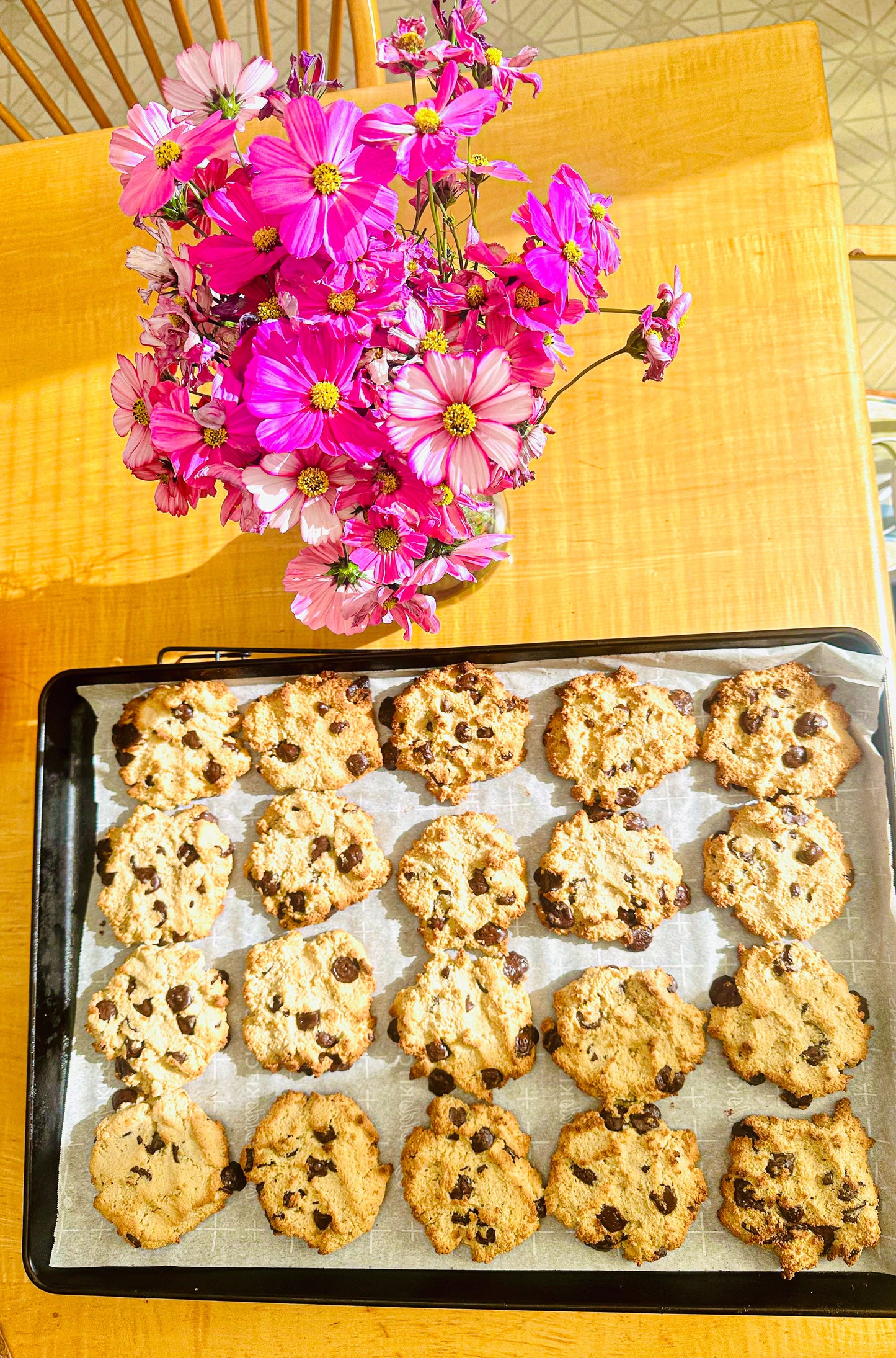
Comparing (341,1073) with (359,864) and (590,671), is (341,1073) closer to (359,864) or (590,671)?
(359,864)

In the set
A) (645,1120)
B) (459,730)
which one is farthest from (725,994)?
(459,730)

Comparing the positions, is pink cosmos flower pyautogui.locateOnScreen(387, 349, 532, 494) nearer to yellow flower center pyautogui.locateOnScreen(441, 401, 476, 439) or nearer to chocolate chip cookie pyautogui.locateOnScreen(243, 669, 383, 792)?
yellow flower center pyautogui.locateOnScreen(441, 401, 476, 439)

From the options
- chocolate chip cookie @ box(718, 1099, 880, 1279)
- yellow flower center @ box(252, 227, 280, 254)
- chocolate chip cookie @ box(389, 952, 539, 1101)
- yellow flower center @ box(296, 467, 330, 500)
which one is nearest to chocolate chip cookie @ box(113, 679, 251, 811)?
chocolate chip cookie @ box(389, 952, 539, 1101)

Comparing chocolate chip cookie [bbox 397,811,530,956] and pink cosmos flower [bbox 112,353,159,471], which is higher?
pink cosmos flower [bbox 112,353,159,471]

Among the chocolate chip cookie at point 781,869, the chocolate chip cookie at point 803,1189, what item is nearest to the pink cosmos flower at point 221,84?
the chocolate chip cookie at point 781,869

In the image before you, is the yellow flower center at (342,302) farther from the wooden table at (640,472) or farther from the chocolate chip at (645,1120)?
the chocolate chip at (645,1120)
